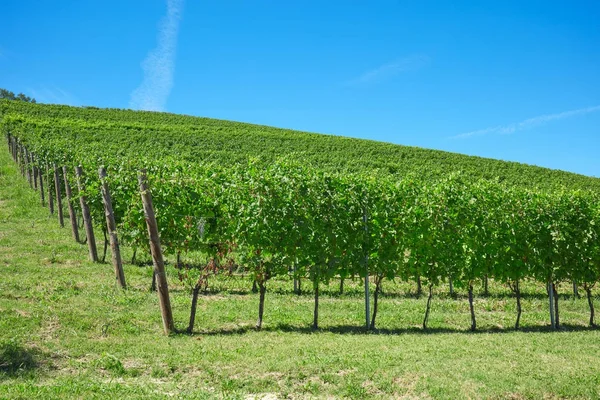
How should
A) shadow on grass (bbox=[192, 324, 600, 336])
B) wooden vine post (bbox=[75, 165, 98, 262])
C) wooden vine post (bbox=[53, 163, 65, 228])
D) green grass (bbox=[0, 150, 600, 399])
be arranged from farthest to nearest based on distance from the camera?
1. wooden vine post (bbox=[53, 163, 65, 228])
2. wooden vine post (bbox=[75, 165, 98, 262])
3. shadow on grass (bbox=[192, 324, 600, 336])
4. green grass (bbox=[0, 150, 600, 399])

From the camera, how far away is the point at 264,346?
934 cm

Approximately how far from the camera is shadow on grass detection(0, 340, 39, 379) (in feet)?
25.6

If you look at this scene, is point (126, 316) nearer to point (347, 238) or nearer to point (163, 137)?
point (347, 238)

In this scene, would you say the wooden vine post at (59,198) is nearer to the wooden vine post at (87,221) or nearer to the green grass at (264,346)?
the wooden vine post at (87,221)

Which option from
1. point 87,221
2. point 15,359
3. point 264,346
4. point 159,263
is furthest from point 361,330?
point 87,221

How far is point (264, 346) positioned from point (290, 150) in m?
40.6

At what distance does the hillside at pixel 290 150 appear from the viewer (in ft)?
143

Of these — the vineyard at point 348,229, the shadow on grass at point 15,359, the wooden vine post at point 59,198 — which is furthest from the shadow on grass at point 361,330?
the wooden vine post at point 59,198

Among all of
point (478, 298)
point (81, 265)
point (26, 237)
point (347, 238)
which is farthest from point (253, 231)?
point (26, 237)

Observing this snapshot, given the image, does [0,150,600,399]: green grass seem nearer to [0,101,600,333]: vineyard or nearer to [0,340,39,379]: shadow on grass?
[0,340,39,379]: shadow on grass

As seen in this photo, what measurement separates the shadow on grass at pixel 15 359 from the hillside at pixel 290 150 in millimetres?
32659

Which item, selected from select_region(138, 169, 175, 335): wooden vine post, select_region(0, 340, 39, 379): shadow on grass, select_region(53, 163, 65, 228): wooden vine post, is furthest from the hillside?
select_region(0, 340, 39, 379): shadow on grass

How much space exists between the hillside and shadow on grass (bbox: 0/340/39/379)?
3266cm

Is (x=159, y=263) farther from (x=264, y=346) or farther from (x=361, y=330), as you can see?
(x=361, y=330)
